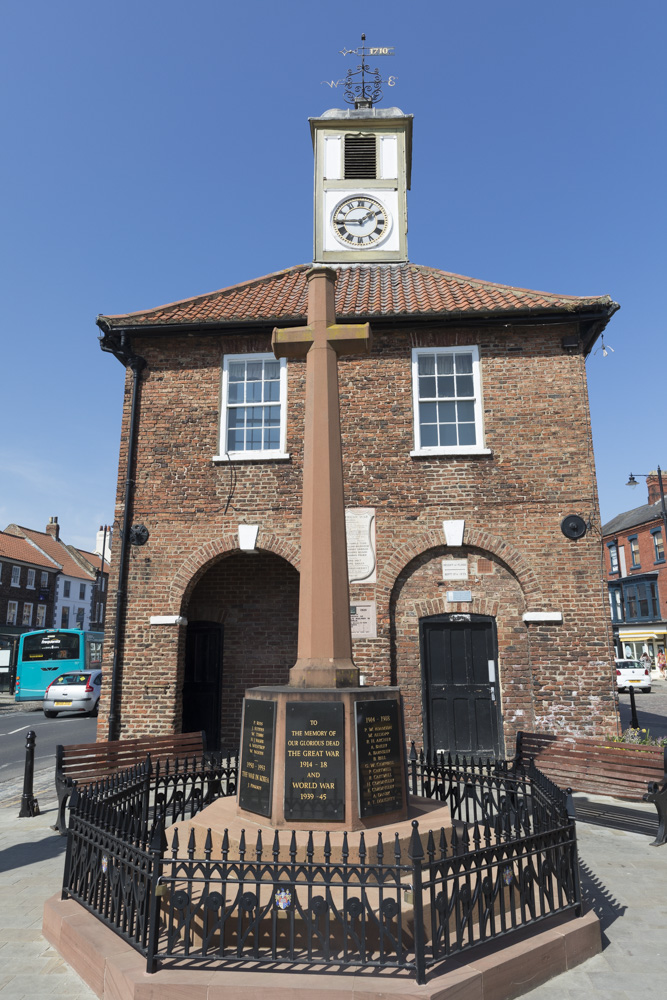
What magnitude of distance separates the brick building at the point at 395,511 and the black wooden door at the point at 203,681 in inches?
1.5

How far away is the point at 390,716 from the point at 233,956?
2.10 metres

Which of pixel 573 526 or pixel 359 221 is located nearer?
pixel 573 526

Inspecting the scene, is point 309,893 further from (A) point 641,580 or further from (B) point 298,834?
(A) point 641,580

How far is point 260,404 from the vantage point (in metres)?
12.0

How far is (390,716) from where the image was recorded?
17.6 feet

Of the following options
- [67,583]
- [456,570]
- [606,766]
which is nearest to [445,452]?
[456,570]

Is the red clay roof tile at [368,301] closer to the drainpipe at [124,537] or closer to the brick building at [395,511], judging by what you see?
the brick building at [395,511]

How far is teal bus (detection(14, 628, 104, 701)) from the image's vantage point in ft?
92.3

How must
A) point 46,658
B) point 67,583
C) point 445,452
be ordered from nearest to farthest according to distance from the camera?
point 445,452, point 46,658, point 67,583

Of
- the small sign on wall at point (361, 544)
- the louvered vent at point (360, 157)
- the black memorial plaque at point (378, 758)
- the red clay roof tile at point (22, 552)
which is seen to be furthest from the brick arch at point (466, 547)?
the red clay roof tile at point (22, 552)

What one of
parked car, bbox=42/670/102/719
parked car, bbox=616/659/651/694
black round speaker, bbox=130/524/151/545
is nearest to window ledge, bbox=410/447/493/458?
black round speaker, bbox=130/524/151/545

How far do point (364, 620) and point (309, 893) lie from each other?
23.4 ft

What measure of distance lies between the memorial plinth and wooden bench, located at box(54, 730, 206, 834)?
3406mm

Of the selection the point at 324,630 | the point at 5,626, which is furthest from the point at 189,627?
the point at 5,626
